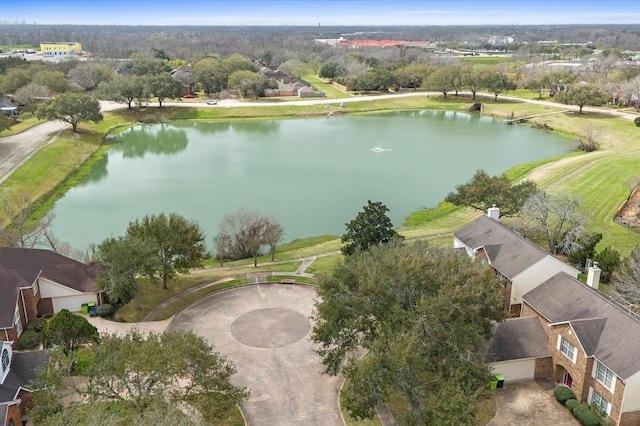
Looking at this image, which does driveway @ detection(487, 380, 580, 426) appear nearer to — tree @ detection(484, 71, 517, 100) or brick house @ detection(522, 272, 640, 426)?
brick house @ detection(522, 272, 640, 426)

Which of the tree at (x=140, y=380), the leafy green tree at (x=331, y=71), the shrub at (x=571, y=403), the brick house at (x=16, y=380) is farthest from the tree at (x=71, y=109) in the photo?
the leafy green tree at (x=331, y=71)

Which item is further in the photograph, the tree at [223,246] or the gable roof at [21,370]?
the tree at [223,246]

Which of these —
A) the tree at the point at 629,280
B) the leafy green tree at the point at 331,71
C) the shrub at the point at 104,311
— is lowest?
the shrub at the point at 104,311

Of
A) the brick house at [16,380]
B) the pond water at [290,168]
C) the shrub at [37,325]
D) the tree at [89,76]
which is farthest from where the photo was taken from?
the tree at [89,76]

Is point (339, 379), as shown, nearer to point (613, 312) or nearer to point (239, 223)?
point (613, 312)

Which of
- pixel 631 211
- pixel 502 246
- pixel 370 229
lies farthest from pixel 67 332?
pixel 631 211

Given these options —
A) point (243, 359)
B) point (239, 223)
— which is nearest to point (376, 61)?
point (239, 223)

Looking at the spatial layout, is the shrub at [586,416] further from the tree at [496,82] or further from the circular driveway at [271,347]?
the tree at [496,82]
